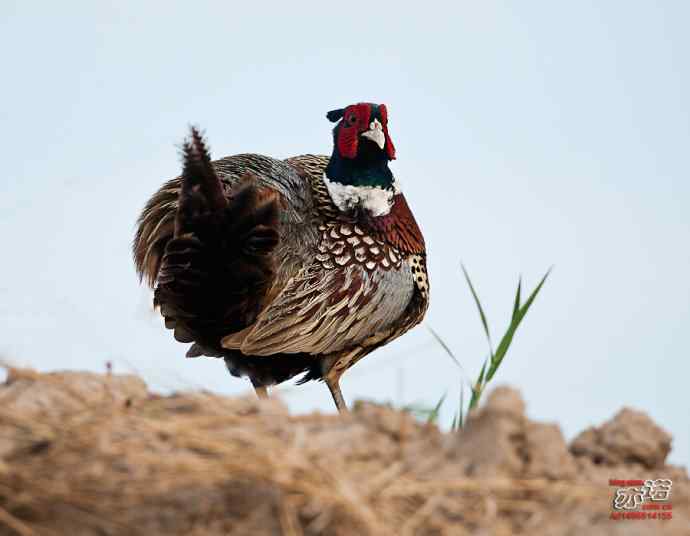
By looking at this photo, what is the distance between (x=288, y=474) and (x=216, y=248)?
6.70 feet

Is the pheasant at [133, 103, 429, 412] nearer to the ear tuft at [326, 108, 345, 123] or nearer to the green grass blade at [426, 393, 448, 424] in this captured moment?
the ear tuft at [326, 108, 345, 123]

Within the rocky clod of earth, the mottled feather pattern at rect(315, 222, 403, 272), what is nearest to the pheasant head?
the mottled feather pattern at rect(315, 222, 403, 272)

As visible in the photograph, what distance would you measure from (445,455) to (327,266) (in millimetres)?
2140

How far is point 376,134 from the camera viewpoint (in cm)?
511

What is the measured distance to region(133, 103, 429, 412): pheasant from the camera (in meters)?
4.25

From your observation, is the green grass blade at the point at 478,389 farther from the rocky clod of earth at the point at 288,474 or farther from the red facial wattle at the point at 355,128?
the red facial wattle at the point at 355,128

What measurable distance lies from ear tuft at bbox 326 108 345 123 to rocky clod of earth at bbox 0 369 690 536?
261cm

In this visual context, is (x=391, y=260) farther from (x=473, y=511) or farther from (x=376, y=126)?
(x=473, y=511)

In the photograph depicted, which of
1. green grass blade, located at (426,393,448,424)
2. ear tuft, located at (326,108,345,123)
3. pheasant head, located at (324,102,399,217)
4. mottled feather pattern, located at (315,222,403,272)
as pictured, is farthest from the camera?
ear tuft, located at (326,108,345,123)

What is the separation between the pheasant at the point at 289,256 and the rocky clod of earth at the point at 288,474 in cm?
134

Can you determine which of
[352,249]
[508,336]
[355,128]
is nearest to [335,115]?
[355,128]

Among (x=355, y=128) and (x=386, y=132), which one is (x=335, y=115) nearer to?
(x=355, y=128)

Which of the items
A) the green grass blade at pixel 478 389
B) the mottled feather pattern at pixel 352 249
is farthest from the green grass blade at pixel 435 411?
the mottled feather pattern at pixel 352 249

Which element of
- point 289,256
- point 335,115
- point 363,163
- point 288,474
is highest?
point 335,115
